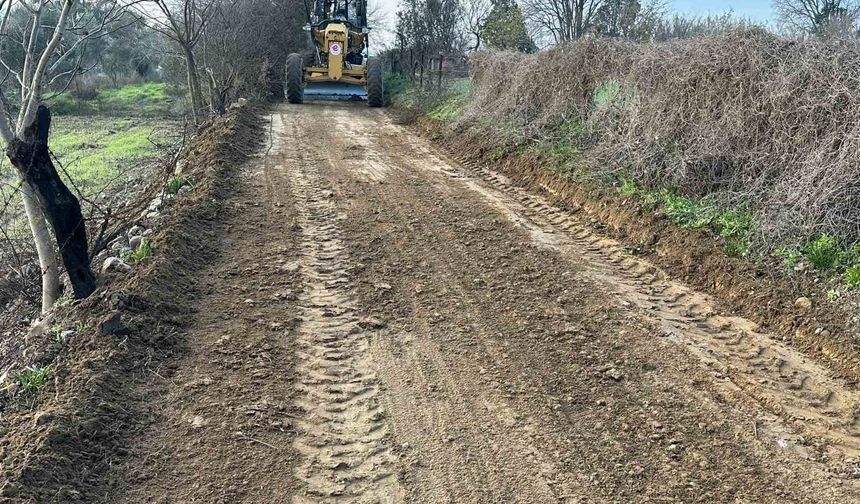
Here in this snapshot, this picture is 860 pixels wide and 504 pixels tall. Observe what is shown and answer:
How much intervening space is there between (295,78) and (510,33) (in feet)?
23.2

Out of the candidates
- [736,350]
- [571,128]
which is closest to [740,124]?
[736,350]

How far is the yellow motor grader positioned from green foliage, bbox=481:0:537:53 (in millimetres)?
4212

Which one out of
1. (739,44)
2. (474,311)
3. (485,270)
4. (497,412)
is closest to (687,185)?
(739,44)

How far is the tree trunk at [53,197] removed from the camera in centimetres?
448

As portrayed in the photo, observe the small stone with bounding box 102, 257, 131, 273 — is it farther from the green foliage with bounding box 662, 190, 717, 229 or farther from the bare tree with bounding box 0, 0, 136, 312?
the green foliage with bounding box 662, 190, 717, 229

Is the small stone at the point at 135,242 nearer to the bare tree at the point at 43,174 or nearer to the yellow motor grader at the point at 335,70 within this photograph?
the bare tree at the point at 43,174

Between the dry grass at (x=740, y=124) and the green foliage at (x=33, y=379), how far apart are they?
543 centimetres

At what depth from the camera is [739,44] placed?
265 inches

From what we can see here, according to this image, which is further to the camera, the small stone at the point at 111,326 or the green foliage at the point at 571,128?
the green foliage at the point at 571,128

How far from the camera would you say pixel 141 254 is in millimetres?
5559

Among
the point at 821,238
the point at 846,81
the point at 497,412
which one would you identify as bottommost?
the point at 497,412

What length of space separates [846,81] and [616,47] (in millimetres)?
4242

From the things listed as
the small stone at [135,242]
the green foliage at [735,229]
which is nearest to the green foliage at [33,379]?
the small stone at [135,242]

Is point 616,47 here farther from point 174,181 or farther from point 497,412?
point 497,412
